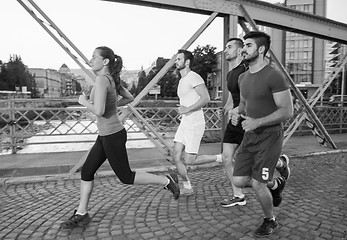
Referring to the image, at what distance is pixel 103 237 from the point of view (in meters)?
3.06

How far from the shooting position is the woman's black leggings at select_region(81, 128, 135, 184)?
3.36 meters

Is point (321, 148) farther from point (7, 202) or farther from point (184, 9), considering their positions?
point (7, 202)

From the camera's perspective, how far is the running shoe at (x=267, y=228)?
3.05 metres

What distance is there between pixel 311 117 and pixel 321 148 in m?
1.38

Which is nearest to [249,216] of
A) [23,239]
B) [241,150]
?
[241,150]

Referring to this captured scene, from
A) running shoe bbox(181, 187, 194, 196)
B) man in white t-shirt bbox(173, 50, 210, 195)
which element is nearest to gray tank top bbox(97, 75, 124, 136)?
man in white t-shirt bbox(173, 50, 210, 195)

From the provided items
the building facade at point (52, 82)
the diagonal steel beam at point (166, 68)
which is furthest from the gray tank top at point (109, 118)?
the building facade at point (52, 82)

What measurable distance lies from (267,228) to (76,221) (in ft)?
6.36

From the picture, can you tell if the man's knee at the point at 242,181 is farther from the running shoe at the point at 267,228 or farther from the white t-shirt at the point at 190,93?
the white t-shirt at the point at 190,93

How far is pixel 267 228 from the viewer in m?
3.06

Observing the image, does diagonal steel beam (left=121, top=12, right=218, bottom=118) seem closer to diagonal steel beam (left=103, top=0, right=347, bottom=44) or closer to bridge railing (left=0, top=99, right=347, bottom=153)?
diagonal steel beam (left=103, top=0, right=347, bottom=44)

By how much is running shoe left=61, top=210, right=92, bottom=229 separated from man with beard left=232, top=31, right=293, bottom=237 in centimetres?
165

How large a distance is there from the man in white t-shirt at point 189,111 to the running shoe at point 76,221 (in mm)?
1448

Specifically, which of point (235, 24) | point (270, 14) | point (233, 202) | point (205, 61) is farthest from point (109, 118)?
point (205, 61)
